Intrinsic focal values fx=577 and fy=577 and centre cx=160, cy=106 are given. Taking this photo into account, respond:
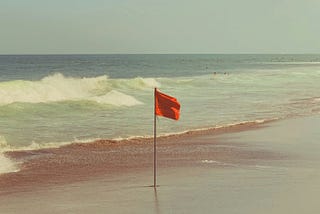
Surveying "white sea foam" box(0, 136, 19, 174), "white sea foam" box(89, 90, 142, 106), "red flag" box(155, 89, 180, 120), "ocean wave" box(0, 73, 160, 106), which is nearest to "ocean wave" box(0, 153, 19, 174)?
"white sea foam" box(0, 136, 19, 174)

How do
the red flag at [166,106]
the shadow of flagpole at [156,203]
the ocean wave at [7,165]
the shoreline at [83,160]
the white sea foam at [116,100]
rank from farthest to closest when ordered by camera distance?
the white sea foam at [116,100], the ocean wave at [7,165], the shoreline at [83,160], the red flag at [166,106], the shadow of flagpole at [156,203]

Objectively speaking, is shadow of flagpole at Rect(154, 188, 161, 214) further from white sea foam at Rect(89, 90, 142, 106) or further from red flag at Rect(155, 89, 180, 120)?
white sea foam at Rect(89, 90, 142, 106)

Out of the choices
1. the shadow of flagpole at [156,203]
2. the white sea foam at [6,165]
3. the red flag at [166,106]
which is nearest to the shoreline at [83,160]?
the white sea foam at [6,165]

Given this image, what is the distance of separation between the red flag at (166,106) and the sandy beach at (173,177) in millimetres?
1293

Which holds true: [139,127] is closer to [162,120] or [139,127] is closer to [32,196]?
[162,120]

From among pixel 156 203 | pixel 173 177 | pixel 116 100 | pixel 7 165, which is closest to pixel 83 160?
pixel 7 165

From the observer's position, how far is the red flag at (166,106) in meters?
10.6

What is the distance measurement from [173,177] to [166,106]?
1.51 meters

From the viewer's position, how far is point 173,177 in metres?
11.3

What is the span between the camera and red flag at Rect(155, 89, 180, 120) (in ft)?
34.8

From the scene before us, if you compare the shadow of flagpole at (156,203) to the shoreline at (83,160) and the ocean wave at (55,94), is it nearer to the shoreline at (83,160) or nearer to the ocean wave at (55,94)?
the shoreline at (83,160)

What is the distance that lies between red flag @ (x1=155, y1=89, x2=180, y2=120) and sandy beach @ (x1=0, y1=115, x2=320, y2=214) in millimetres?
1293

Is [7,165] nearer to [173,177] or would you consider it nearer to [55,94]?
[173,177]

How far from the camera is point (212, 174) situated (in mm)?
11523
